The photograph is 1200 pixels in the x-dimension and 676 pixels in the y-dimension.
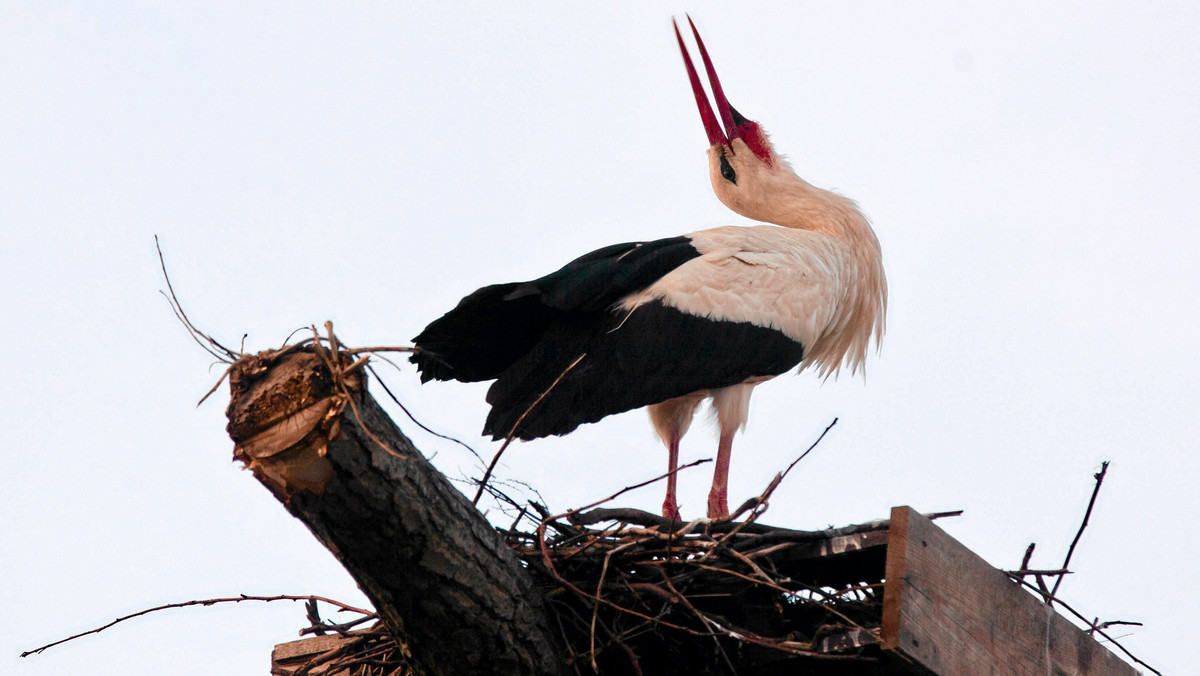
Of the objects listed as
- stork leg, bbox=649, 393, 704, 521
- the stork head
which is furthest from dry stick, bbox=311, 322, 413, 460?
the stork head

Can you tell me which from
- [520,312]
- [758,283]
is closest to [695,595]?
[520,312]

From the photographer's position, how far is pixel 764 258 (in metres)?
4.99

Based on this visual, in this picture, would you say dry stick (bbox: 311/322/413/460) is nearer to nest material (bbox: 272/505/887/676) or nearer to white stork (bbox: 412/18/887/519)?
nest material (bbox: 272/505/887/676)

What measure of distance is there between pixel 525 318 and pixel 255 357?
76.2 inches

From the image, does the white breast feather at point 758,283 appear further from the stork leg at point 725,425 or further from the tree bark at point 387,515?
the tree bark at point 387,515

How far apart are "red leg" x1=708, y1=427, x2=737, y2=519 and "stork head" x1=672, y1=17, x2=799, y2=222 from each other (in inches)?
62.4

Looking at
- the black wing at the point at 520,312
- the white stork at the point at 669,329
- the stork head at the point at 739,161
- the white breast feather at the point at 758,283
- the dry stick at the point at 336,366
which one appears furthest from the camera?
the stork head at the point at 739,161

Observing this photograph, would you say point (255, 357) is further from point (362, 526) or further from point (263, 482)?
point (362, 526)

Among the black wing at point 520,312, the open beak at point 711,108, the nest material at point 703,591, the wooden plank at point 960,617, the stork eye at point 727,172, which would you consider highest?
the open beak at point 711,108

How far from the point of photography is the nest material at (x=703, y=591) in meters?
3.31

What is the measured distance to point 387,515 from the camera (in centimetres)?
262

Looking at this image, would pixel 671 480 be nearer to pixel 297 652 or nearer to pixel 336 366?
pixel 297 652

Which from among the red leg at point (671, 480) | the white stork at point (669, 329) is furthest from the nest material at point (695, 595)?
the red leg at point (671, 480)

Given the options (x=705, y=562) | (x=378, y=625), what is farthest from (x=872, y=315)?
(x=378, y=625)
